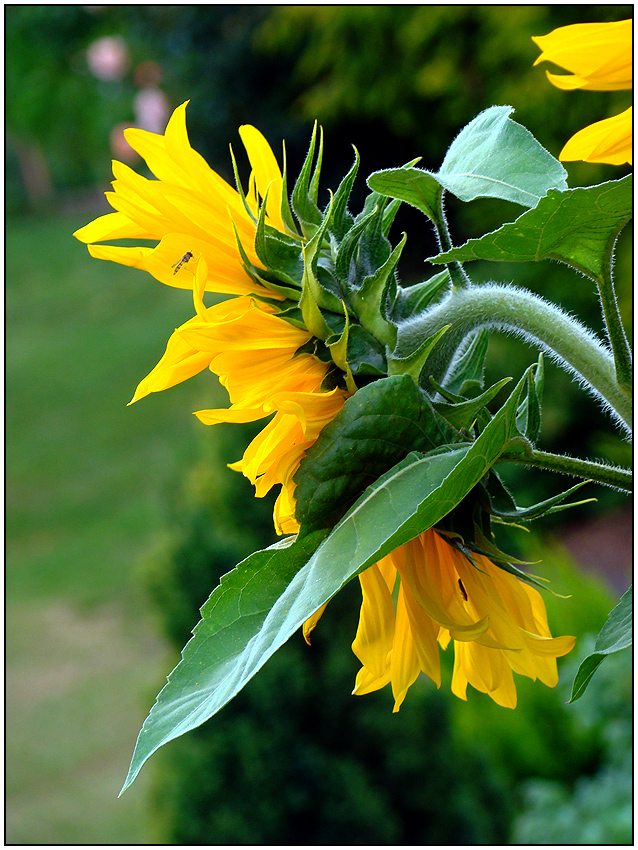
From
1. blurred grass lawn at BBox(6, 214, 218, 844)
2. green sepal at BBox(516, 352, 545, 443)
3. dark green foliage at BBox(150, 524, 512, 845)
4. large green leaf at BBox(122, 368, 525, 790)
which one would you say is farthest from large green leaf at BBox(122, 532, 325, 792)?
blurred grass lawn at BBox(6, 214, 218, 844)

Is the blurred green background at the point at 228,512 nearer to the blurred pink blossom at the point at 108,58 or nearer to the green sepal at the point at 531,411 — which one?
the blurred pink blossom at the point at 108,58

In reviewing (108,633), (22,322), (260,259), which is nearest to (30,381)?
(22,322)

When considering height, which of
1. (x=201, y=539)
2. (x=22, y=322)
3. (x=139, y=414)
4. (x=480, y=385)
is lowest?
(x=139, y=414)

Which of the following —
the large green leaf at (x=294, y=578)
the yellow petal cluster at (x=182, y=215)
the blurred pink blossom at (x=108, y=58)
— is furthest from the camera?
the blurred pink blossom at (x=108, y=58)

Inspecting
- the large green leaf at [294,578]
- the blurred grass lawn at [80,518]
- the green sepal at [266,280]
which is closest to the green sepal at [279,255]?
the green sepal at [266,280]

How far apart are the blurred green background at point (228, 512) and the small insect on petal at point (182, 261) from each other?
3.75ft

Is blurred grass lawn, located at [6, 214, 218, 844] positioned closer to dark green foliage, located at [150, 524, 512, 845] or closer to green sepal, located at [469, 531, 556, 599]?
dark green foliage, located at [150, 524, 512, 845]

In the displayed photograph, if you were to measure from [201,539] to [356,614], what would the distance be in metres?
0.31

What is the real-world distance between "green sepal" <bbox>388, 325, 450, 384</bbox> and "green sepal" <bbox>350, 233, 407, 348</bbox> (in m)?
0.01

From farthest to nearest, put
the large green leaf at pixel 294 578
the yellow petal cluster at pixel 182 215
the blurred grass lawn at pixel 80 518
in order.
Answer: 1. the blurred grass lawn at pixel 80 518
2. the yellow petal cluster at pixel 182 215
3. the large green leaf at pixel 294 578

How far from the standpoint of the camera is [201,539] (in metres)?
1.55

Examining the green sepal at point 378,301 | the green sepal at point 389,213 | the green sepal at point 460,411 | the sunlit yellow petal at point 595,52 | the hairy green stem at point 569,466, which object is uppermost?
the sunlit yellow petal at point 595,52

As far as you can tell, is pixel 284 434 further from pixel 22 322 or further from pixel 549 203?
pixel 22 322

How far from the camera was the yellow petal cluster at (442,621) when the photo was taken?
0.38 m
